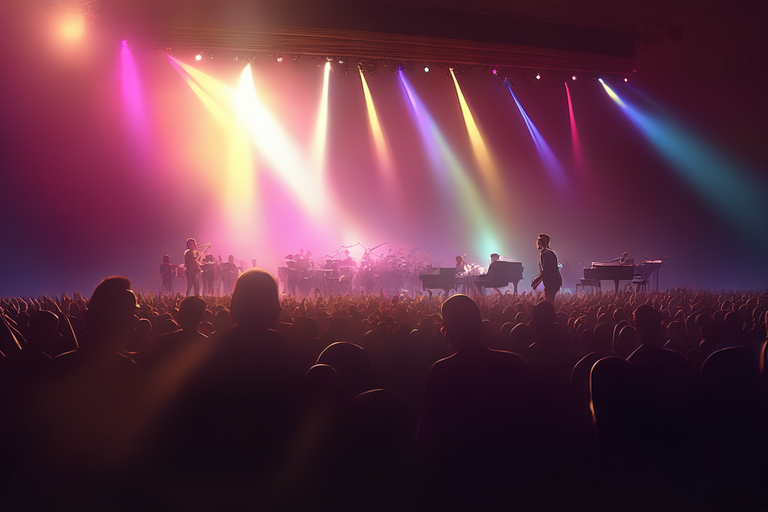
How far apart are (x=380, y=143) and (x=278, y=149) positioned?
352cm

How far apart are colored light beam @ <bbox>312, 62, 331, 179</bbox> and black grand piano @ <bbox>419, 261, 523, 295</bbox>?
654 centimetres

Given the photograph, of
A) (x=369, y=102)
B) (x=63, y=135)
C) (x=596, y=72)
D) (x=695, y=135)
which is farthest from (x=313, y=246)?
(x=695, y=135)

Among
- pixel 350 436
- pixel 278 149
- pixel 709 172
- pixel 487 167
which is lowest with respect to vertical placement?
pixel 350 436

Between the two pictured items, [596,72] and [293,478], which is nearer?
[293,478]

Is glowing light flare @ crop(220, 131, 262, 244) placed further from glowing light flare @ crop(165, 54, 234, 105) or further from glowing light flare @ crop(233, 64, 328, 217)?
glowing light flare @ crop(165, 54, 234, 105)

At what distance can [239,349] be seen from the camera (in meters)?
1.53

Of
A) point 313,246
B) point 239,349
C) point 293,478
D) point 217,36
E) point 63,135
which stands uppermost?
point 217,36

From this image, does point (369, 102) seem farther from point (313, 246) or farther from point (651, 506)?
point (651, 506)

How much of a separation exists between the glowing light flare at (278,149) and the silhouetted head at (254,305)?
43.4 feet

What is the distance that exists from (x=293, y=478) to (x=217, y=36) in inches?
452

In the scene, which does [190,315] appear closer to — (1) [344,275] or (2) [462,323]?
(2) [462,323]

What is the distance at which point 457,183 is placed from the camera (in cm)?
1482

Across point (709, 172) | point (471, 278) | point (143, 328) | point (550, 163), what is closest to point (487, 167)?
point (550, 163)

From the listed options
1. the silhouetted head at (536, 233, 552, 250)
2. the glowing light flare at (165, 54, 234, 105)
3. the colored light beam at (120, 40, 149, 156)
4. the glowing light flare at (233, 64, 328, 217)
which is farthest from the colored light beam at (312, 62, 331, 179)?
the silhouetted head at (536, 233, 552, 250)
